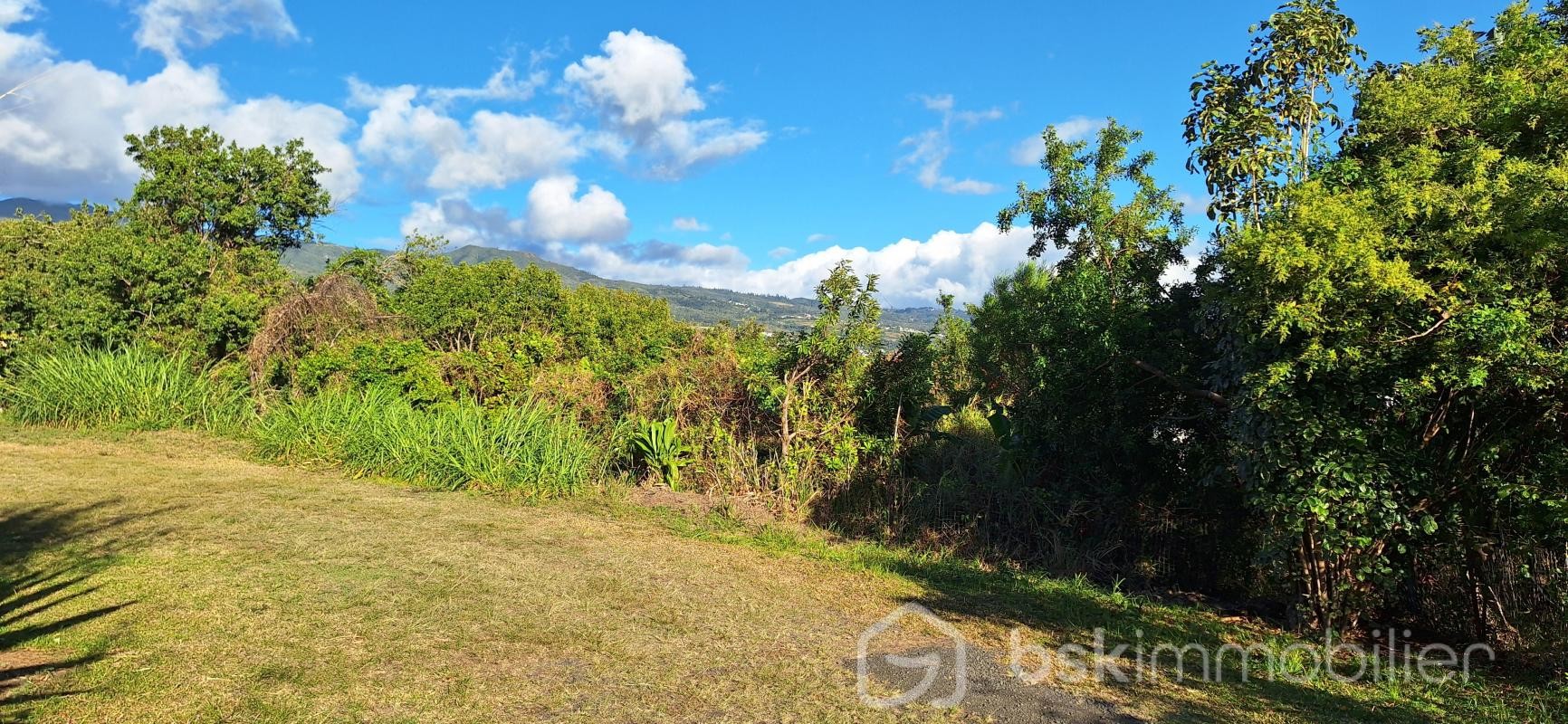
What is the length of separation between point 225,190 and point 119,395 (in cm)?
665

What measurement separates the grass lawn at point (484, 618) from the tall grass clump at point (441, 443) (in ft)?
3.86

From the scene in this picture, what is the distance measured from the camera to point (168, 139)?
17.3 metres

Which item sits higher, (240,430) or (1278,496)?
(1278,496)

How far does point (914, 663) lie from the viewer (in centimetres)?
486

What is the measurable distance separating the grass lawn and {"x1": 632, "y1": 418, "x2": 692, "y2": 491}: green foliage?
156 cm

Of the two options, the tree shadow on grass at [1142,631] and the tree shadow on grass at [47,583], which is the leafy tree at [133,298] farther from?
the tree shadow on grass at [1142,631]

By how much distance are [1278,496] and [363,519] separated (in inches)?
301

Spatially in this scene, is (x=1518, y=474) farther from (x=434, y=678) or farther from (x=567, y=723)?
(x=434, y=678)

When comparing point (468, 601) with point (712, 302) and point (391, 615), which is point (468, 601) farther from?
Result: point (712, 302)

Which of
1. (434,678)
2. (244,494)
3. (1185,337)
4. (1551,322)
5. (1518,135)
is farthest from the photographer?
(244,494)

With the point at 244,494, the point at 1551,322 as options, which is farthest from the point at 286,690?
the point at 1551,322

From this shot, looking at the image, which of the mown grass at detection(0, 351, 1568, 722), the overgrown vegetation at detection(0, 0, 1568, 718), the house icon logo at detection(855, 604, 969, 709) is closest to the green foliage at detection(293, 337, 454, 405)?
the overgrown vegetation at detection(0, 0, 1568, 718)

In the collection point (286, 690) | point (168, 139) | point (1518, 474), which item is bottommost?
point (286, 690)

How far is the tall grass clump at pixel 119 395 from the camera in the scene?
12695 millimetres
